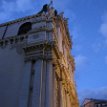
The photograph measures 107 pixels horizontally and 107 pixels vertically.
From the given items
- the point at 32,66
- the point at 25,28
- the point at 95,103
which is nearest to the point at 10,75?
the point at 32,66

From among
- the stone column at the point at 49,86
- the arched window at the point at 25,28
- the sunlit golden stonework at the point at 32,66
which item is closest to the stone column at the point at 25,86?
the sunlit golden stonework at the point at 32,66

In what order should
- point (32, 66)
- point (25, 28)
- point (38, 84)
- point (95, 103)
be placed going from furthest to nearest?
point (95, 103), point (25, 28), point (32, 66), point (38, 84)

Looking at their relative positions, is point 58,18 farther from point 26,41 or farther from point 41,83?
point 41,83

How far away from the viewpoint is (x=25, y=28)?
39344 mm

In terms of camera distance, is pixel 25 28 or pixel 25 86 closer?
pixel 25 86

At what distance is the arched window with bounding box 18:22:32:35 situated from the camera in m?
38.7

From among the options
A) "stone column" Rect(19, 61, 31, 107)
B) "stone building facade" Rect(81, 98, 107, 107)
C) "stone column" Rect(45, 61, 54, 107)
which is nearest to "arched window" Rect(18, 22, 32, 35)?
"stone column" Rect(19, 61, 31, 107)

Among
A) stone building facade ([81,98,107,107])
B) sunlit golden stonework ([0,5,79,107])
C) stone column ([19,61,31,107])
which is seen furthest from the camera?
stone building facade ([81,98,107,107])

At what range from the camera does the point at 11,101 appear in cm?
3120

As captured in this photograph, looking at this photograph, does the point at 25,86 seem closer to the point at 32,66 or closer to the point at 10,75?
the point at 32,66

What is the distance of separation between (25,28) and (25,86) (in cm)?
1086

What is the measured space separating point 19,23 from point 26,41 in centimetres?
627

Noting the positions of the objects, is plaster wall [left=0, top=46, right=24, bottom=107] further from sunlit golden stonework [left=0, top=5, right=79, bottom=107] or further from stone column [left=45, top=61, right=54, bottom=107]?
stone column [left=45, top=61, right=54, bottom=107]

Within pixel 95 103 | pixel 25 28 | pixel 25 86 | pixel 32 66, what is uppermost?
pixel 95 103
